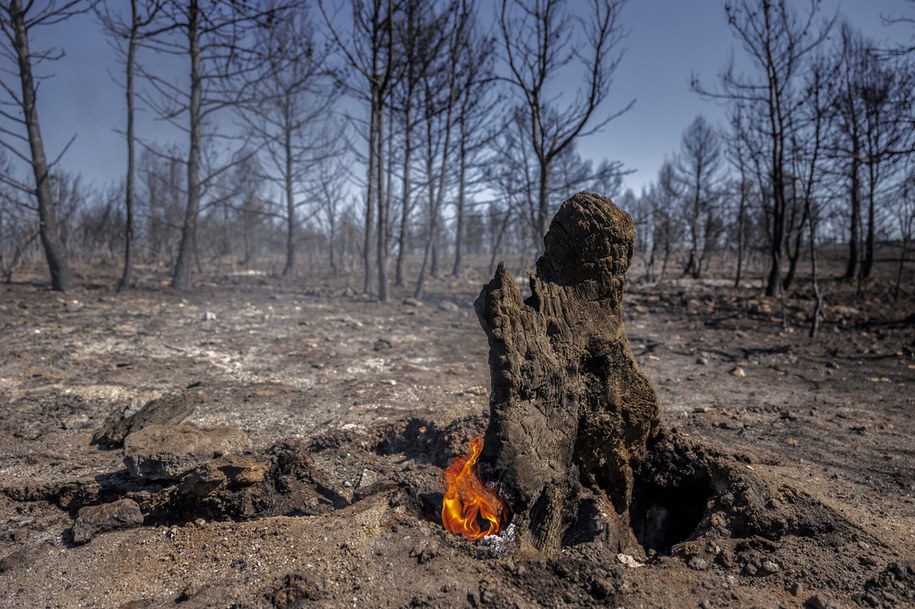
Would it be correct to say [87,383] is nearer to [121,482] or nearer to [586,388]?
[121,482]

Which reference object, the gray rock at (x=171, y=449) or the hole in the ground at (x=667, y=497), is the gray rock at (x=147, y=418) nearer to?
the gray rock at (x=171, y=449)

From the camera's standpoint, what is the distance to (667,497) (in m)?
3.34

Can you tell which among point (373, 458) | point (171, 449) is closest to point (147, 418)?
point (171, 449)

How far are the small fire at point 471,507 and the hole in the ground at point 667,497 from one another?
3.58 ft

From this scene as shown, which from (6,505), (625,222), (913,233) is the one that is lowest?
(6,505)

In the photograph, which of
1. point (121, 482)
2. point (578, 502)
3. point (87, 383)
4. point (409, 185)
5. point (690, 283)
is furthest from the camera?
point (690, 283)

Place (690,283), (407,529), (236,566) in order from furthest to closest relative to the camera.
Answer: (690,283) → (407,529) → (236,566)

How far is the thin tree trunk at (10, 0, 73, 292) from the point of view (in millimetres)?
9328

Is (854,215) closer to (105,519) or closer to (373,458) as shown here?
(373,458)

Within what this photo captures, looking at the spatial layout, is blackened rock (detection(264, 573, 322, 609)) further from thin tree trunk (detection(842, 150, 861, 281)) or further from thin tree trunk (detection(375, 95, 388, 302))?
thin tree trunk (detection(842, 150, 861, 281))

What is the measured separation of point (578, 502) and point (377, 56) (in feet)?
37.3

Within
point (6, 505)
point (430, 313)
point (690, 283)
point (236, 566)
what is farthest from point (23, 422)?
point (690, 283)

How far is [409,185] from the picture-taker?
13.4 meters

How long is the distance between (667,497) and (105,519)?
133 inches
